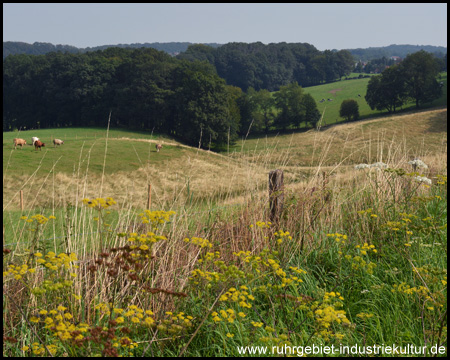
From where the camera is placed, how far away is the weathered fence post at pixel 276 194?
528 centimetres

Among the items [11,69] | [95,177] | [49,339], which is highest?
[11,69]

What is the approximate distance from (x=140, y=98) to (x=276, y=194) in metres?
55.1

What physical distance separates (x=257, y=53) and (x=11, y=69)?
7789cm

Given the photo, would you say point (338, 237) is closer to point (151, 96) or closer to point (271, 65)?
point (151, 96)

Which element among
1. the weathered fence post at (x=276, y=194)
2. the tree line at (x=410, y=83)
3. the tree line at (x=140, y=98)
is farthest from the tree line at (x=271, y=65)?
the weathered fence post at (x=276, y=194)

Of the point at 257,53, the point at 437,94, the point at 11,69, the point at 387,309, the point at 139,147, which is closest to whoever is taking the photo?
the point at 387,309

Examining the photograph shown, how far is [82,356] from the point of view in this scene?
2812mm

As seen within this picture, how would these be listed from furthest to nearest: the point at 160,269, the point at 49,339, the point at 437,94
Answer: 1. the point at 437,94
2. the point at 160,269
3. the point at 49,339

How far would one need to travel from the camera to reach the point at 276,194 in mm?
5117

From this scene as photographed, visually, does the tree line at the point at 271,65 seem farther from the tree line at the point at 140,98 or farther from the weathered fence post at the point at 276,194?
the weathered fence post at the point at 276,194

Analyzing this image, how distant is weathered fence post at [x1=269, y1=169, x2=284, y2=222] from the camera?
528cm

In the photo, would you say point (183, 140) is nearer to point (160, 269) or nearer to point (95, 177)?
point (95, 177)

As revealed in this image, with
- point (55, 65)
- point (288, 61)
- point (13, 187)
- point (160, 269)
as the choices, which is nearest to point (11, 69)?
point (55, 65)

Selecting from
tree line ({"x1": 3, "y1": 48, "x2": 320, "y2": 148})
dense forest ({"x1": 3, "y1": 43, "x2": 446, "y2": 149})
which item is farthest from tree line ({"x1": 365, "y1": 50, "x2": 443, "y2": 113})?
tree line ({"x1": 3, "y1": 48, "x2": 320, "y2": 148})
